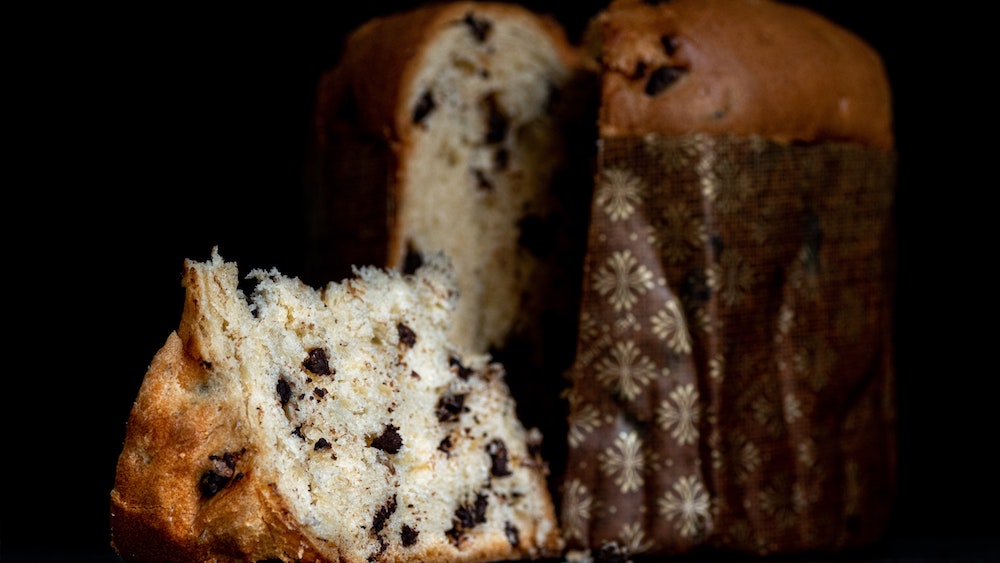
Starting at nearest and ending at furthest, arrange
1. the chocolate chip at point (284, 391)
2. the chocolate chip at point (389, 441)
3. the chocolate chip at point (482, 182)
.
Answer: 1. the chocolate chip at point (284, 391)
2. the chocolate chip at point (389, 441)
3. the chocolate chip at point (482, 182)

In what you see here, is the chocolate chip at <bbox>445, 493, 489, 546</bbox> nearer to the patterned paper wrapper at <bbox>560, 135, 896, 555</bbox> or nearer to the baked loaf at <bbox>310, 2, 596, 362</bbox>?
the patterned paper wrapper at <bbox>560, 135, 896, 555</bbox>

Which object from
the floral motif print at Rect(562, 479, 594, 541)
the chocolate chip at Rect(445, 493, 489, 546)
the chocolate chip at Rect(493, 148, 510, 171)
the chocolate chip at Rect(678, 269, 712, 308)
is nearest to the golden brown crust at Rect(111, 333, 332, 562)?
the chocolate chip at Rect(445, 493, 489, 546)

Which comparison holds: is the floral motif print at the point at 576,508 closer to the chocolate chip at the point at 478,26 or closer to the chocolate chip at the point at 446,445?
the chocolate chip at the point at 446,445

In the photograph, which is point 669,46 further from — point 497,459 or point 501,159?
point 497,459

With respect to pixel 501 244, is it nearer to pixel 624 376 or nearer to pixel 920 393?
pixel 624 376

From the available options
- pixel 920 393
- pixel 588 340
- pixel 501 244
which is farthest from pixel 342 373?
pixel 920 393

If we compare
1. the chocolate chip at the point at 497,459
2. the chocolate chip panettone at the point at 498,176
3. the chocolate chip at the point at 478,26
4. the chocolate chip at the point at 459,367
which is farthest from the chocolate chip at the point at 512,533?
the chocolate chip at the point at 478,26

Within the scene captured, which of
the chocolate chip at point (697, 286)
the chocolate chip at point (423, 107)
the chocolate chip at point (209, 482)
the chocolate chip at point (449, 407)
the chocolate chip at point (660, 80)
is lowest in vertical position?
the chocolate chip at point (449, 407)
